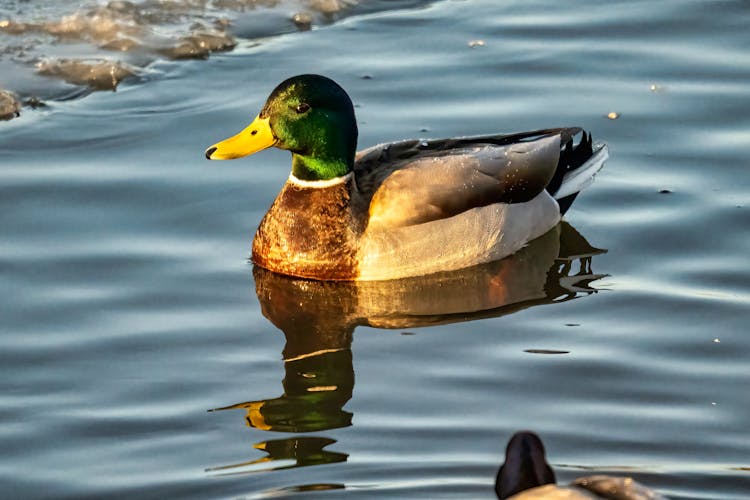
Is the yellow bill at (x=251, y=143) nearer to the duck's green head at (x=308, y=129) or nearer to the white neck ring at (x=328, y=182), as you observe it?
the duck's green head at (x=308, y=129)

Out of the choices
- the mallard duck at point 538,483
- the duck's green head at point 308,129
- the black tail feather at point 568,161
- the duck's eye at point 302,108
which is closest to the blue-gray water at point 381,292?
the black tail feather at point 568,161

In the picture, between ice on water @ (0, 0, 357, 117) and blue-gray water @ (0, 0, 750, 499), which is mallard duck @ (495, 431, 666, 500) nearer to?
blue-gray water @ (0, 0, 750, 499)

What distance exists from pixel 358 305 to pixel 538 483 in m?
3.51

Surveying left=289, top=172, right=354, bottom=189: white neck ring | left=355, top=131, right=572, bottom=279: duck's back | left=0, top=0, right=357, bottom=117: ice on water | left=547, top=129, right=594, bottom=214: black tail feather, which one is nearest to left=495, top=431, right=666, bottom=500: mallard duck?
left=355, top=131, right=572, bottom=279: duck's back

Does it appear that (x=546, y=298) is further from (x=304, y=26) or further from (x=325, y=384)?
(x=304, y=26)

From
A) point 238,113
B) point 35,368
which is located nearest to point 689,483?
point 35,368

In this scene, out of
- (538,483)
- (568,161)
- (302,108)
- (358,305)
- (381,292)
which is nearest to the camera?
(538,483)

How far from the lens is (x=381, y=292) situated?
27.1 feet

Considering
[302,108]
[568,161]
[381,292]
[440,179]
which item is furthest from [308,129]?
[568,161]

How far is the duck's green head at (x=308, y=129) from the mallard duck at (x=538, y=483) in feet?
13.0

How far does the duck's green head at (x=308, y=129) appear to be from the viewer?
27.7 feet

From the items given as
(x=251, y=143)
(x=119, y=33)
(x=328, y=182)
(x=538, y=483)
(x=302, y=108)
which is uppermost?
(x=119, y=33)

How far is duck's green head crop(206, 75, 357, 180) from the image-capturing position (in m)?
8.45

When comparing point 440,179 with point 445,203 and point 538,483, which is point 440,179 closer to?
point 445,203
